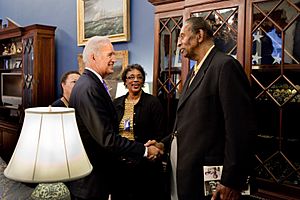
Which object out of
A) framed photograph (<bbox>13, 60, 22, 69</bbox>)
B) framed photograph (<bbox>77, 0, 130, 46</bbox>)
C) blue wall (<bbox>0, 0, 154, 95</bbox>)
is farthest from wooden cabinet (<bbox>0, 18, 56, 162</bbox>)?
framed photograph (<bbox>77, 0, 130, 46</bbox>)

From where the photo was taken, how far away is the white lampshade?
1.33m

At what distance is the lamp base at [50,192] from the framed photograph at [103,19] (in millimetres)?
2612

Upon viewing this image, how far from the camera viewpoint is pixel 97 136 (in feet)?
6.20

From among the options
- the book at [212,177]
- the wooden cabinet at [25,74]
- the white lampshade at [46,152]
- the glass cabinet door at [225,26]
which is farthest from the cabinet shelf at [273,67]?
the wooden cabinet at [25,74]

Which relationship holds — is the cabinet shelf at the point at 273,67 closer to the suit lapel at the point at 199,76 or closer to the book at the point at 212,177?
the suit lapel at the point at 199,76

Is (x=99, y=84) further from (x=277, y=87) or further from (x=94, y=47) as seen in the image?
(x=277, y=87)

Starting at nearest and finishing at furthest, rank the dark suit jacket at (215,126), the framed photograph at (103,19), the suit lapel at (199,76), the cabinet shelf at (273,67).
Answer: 1. the dark suit jacket at (215,126)
2. the suit lapel at (199,76)
3. the cabinet shelf at (273,67)
4. the framed photograph at (103,19)

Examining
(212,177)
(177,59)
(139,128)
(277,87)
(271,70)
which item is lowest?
(212,177)

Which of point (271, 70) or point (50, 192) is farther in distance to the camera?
point (271, 70)

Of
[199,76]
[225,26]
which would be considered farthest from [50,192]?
[225,26]

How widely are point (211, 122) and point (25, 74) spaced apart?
3.88 meters

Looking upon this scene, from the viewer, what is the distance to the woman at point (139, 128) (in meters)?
2.72

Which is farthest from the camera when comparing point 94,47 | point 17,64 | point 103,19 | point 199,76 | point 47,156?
point 17,64

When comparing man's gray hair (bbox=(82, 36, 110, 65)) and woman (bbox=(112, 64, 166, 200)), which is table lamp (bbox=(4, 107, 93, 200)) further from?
woman (bbox=(112, 64, 166, 200))
